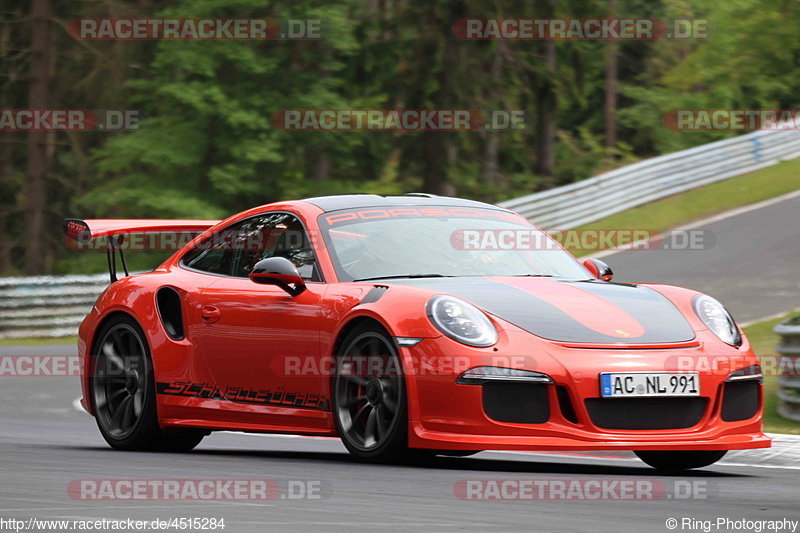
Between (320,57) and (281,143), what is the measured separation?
221 cm

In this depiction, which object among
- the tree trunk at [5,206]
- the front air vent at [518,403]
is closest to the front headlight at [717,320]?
the front air vent at [518,403]

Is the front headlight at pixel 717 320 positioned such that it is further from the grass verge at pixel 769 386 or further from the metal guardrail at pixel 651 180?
the metal guardrail at pixel 651 180

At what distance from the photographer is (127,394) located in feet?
28.2

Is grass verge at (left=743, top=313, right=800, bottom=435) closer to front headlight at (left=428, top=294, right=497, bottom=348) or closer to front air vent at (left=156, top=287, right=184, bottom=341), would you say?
front headlight at (left=428, top=294, right=497, bottom=348)

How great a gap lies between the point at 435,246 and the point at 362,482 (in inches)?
76.6

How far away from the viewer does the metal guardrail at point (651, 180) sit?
2469 cm

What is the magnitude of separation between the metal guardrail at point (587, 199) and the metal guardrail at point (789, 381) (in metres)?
14.2

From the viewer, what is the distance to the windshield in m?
7.62

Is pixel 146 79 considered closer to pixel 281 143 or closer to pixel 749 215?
pixel 281 143

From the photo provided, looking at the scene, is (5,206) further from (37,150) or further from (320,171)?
(320,171)

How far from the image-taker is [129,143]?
107 ft

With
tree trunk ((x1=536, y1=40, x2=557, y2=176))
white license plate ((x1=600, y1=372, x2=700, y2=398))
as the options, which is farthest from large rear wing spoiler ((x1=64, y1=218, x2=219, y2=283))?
tree trunk ((x1=536, y1=40, x2=557, y2=176))

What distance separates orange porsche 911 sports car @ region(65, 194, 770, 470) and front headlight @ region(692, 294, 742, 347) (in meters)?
0.01

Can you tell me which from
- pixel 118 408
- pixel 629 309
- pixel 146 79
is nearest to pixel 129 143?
pixel 146 79
